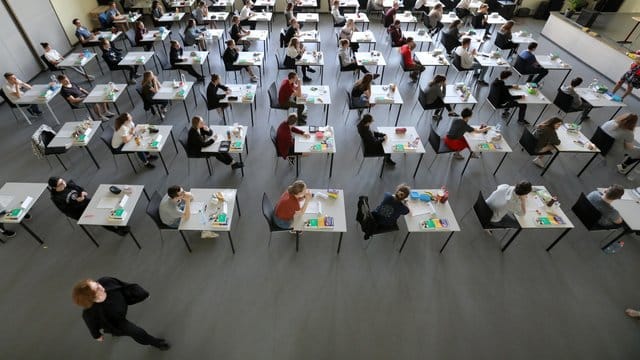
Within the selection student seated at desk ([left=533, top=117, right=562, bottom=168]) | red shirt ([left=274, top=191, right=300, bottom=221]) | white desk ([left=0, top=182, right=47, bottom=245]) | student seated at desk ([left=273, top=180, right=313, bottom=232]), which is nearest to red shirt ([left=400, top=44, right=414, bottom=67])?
student seated at desk ([left=533, top=117, right=562, bottom=168])

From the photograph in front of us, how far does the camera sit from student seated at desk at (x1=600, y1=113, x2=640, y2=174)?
667cm

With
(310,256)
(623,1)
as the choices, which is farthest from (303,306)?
(623,1)

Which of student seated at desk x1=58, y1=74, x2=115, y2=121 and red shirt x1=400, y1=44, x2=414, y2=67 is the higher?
red shirt x1=400, y1=44, x2=414, y2=67

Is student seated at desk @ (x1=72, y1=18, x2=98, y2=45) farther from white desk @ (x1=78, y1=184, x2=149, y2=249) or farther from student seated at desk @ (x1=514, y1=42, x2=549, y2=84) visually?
student seated at desk @ (x1=514, y1=42, x2=549, y2=84)

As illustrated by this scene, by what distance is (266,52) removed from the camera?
37.8ft

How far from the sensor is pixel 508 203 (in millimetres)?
5223

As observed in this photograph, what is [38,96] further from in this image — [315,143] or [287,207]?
[287,207]

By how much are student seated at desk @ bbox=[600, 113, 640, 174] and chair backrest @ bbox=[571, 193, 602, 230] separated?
93.0 inches

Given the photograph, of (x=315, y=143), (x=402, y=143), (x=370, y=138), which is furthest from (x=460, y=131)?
(x=315, y=143)

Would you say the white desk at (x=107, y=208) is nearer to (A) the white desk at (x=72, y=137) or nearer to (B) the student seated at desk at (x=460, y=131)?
(A) the white desk at (x=72, y=137)

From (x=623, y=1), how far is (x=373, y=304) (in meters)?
17.4

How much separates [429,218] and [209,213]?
354cm

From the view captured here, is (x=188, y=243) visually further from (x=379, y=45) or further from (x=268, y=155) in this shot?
(x=379, y=45)

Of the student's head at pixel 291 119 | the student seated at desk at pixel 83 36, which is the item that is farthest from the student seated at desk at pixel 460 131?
the student seated at desk at pixel 83 36
